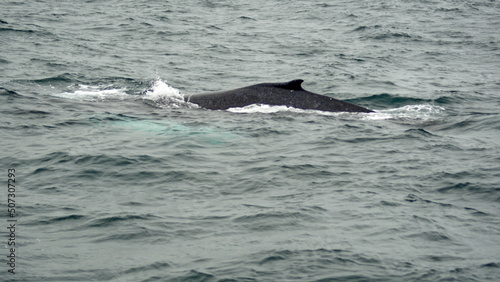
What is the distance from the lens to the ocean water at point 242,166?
886cm

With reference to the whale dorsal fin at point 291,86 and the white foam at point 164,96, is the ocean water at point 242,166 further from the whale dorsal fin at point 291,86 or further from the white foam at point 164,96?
the whale dorsal fin at point 291,86

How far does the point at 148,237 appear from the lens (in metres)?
9.47

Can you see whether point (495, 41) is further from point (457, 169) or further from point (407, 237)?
point (407, 237)

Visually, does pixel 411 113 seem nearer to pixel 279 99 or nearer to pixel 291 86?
A: pixel 291 86

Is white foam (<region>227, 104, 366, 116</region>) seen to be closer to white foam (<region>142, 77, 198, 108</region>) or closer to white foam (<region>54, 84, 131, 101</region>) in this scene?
white foam (<region>142, 77, 198, 108</region>)

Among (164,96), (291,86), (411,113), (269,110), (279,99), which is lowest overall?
(411,113)

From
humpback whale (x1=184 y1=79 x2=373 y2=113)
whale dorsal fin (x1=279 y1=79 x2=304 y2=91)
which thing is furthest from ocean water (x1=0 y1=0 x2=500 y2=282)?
whale dorsal fin (x1=279 y1=79 x2=304 y2=91)

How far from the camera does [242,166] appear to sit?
1252 cm

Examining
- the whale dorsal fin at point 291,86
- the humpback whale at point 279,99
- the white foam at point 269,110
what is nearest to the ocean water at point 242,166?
the white foam at point 269,110

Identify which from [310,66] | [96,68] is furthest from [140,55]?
[310,66]

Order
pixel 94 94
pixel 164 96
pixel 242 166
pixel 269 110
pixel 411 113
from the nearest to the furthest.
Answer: pixel 242 166
pixel 269 110
pixel 411 113
pixel 164 96
pixel 94 94

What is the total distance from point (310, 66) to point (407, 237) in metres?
14.8

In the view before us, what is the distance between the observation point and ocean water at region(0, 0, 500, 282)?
8859mm

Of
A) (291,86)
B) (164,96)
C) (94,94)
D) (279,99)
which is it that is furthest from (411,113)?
(94,94)
